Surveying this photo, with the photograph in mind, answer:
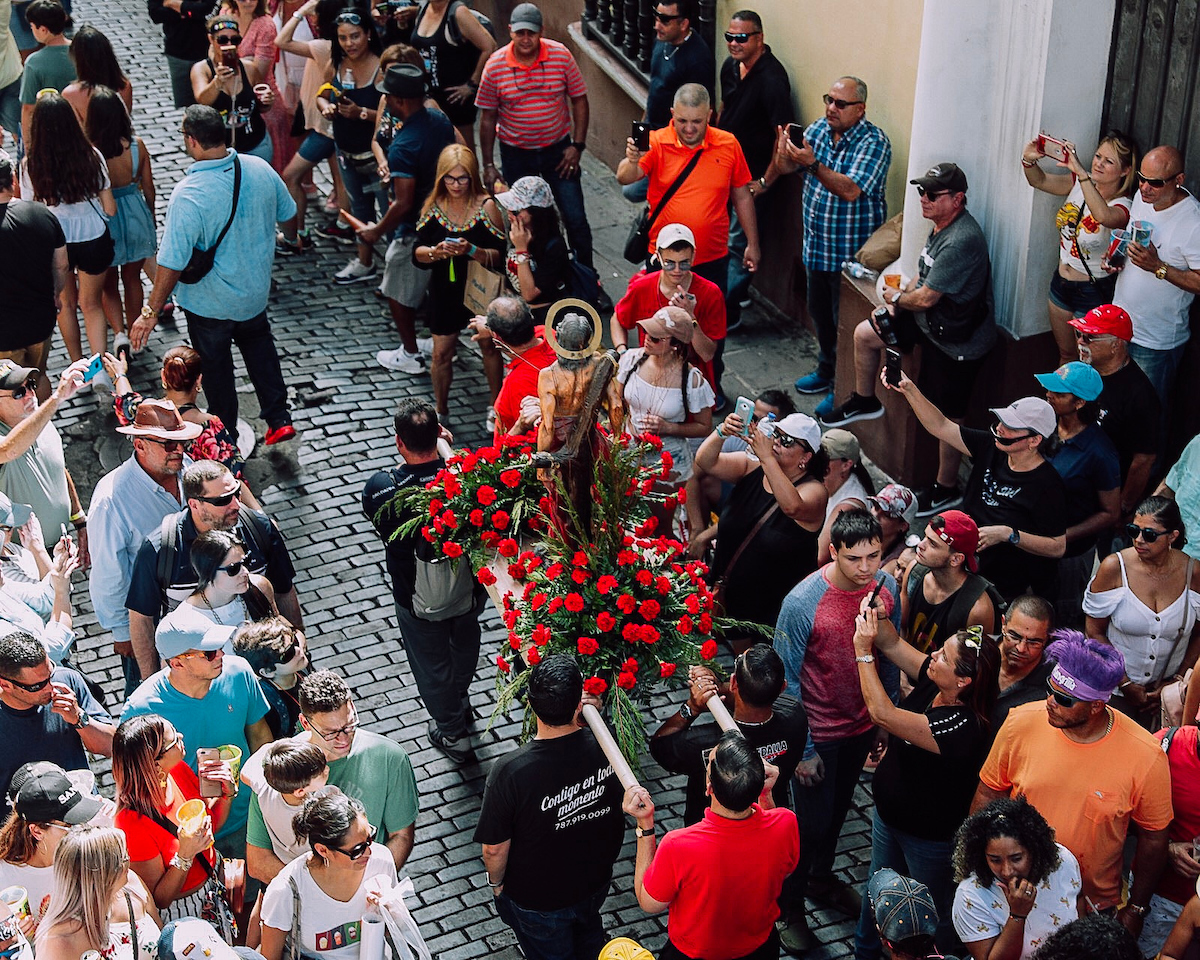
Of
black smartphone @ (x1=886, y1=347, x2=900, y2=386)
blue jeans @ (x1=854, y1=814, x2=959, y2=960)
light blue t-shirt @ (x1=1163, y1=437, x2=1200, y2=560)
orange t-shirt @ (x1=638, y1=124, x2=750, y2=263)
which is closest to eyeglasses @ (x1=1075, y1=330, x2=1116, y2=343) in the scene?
light blue t-shirt @ (x1=1163, y1=437, x2=1200, y2=560)

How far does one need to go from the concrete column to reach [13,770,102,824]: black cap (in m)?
5.71

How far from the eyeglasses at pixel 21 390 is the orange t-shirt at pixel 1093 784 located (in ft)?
16.2

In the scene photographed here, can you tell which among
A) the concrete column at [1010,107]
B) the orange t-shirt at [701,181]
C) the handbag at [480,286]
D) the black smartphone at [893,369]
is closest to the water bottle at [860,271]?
the concrete column at [1010,107]

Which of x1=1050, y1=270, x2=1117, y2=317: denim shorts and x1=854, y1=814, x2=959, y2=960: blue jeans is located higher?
x1=1050, y1=270, x2=1117, y2=317: denim shorts

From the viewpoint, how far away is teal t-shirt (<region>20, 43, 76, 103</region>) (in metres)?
10.4

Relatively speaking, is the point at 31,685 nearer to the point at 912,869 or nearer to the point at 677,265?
the point at 912,869

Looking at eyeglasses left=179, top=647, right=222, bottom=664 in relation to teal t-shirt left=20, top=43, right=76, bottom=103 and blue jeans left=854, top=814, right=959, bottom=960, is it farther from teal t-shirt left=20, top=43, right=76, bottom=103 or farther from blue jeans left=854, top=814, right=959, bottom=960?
teal t-shirt left=20, top=43, right=76, bottom=103

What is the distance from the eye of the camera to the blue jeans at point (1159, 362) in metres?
7.39

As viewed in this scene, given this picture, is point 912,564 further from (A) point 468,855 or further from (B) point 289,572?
(B) point 289,572

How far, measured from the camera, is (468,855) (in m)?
6.52

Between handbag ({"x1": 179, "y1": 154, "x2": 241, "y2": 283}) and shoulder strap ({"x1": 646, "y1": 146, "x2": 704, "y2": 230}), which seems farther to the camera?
shoulder strap ({"x1": 646, "y1": 146, "x2": 704, "y2": 230})

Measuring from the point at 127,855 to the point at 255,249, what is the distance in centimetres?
492

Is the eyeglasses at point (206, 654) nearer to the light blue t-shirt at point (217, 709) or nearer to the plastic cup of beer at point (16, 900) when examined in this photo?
the light blue t-shirt at point (217, 709)

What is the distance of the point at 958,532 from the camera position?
5934 mm
